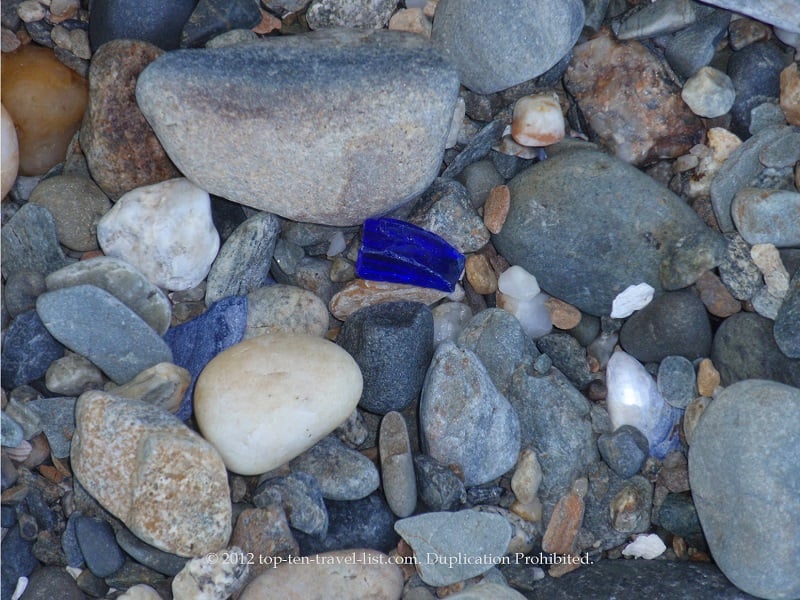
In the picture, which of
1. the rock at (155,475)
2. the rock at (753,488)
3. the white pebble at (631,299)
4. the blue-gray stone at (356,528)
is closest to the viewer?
the rock at (155,475)

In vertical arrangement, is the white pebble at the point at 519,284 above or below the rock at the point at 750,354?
above

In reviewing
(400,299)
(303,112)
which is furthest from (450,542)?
(303,112)

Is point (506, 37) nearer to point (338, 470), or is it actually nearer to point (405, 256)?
point (405, 256)

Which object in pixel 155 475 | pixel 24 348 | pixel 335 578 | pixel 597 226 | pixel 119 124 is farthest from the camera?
pixel 597 226

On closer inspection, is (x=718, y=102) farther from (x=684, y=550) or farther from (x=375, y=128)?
(x=684, y=550)

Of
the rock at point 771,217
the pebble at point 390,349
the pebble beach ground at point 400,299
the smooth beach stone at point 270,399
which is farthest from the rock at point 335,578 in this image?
the rock at point 771,217

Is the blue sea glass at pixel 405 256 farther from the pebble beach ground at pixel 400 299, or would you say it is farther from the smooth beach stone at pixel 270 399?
the smooth beach stone at pixel 270 399

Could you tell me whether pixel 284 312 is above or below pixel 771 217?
below

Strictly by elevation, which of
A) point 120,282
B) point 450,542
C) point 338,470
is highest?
point 120,282
